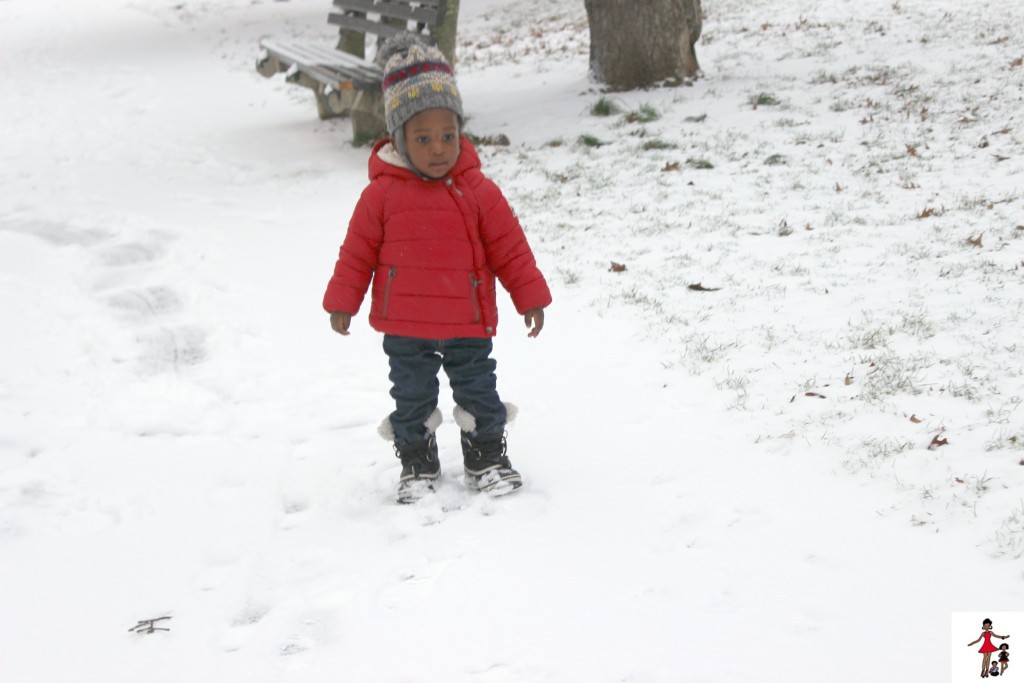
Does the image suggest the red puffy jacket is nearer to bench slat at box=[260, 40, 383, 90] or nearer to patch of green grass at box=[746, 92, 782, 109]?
bench slat at box=[260, 40, 383, 90]

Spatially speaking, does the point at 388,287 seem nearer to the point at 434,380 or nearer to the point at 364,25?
the point at 434,380

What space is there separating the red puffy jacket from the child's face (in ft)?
0.23

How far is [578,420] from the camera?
4234 mm

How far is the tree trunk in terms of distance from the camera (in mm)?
10297

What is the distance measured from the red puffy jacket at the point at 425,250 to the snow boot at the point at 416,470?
54 centimetres

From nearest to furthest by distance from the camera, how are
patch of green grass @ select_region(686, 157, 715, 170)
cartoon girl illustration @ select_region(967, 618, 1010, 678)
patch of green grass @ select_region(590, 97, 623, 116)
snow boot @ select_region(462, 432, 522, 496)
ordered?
cartoon girl illustration @ select_region(967, 618, 1010, 678) → snow boot @ select_region(462, 432, 522, 496) → patch of green grass @ select_region(686, 157, 715, 170) → patch of green grass @ select_region(590, 97, 623, 116)

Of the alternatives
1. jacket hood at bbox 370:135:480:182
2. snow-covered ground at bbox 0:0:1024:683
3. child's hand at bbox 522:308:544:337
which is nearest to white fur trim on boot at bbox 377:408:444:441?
snow-covered ground at bbox 0:0:1024:683

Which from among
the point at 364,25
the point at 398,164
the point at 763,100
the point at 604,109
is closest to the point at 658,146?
the point at 604,109

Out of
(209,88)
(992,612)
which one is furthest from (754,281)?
(209,88)

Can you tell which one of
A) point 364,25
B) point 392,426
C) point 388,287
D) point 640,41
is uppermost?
point 364,25

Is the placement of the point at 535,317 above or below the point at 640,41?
below

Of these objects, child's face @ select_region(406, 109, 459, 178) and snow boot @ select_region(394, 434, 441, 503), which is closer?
child's face @ select_region(406, 109, 459, 178)

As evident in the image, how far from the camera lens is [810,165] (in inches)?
305

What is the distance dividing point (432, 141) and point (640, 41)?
7959 mm
